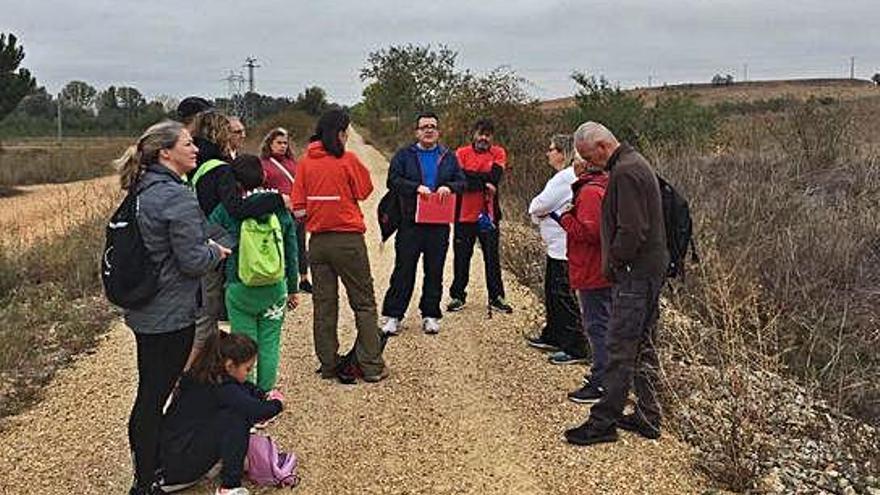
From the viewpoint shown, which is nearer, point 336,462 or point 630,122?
point 336,462

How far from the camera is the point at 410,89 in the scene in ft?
139

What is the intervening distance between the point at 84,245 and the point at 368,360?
7.76 metres

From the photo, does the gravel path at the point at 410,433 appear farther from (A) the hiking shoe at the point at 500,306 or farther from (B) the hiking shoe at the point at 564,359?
(A) the hiking shoe at the point at 500,306

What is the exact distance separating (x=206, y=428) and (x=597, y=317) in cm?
279

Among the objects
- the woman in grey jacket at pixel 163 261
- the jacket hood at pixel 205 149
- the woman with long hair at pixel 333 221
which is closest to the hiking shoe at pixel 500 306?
the woman with long hair at pixel 333 221

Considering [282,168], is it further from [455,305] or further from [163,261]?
[163,261]

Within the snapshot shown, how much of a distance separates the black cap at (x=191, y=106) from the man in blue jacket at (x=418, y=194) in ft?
6.84

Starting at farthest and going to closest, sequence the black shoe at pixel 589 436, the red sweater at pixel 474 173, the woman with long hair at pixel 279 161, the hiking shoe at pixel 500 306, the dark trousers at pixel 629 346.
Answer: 1. the hiking shoe at pixel 500 306
2. the red sweater at pixel 474 173
3. the woman with long hair at pixel 279 161
4. the black shoe at pixel 589 436
5. the dark trousers at pixel 629 346

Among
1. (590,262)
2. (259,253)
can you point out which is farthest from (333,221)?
(590,262)

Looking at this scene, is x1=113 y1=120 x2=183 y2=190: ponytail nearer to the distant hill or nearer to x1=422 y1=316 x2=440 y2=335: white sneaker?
x1=422 y1=316 x2=440 y2=335: white sneaker

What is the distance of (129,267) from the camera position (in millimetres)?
4199

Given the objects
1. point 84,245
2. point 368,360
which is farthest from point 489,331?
point 84,245

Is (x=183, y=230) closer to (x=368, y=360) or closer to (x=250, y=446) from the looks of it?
(x=250, y=446)

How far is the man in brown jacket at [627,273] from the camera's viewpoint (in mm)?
5004
